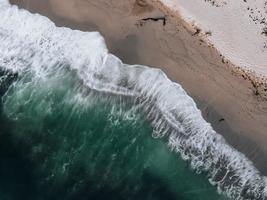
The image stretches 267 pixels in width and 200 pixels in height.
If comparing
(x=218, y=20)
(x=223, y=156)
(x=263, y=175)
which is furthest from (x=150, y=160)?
(x=218, y=20)

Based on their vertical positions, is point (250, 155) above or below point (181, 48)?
below

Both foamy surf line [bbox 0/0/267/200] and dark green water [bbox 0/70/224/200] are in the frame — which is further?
foamy surf line [bbox 0/0/267/200]

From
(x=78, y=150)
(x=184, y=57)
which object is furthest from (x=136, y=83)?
(x=78, y=150)

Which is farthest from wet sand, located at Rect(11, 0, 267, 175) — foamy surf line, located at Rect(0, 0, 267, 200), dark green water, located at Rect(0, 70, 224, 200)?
dark green water, located at Rect(0, 70, 224, 200)

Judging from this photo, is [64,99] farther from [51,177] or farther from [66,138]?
[51,177]

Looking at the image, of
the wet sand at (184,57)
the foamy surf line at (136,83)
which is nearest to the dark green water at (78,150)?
the foamy surf line at (136,83)

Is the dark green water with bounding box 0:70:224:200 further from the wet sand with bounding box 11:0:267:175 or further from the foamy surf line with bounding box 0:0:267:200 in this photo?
the wet sand with bounding box 11:0:267:175

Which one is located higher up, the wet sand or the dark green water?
the wet sand

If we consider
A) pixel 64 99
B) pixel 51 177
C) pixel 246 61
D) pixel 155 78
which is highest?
pixel 246 61
